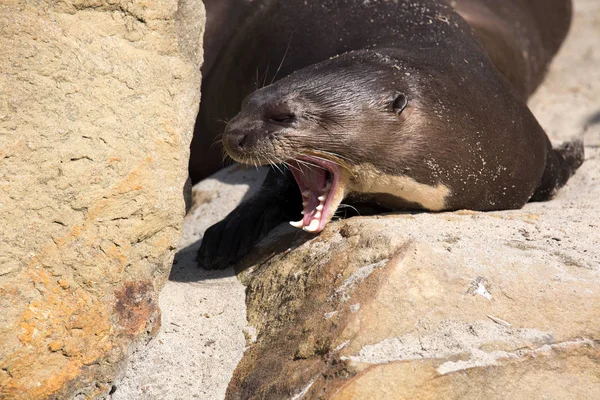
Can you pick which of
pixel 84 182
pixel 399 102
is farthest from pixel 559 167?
pixel 84 182

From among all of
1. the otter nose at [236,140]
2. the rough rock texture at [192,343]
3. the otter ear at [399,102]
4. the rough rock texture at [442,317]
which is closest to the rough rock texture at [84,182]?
the rough rock texture at [192,343]

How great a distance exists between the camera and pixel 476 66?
464cm

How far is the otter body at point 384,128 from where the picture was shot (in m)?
3.96

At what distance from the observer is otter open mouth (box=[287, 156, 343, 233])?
3.90m

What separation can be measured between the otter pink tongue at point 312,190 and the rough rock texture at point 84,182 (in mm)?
634

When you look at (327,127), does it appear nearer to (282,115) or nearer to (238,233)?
(282,115)

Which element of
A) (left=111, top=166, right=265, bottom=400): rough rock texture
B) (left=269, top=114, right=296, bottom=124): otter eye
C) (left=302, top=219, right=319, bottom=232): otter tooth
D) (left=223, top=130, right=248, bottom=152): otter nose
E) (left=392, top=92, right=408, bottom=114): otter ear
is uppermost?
(left=392, top=92, right=408, bottom=114): otter ear

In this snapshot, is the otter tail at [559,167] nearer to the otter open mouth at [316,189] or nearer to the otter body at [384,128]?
the otter body at [384,128]

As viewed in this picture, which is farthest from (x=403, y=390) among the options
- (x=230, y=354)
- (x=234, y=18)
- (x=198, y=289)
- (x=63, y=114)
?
(x=234, y=18)

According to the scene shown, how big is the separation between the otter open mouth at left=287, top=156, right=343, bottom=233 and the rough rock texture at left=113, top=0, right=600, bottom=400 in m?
0.16

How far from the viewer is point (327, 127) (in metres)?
3.92

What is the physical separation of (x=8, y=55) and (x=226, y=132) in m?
1.20

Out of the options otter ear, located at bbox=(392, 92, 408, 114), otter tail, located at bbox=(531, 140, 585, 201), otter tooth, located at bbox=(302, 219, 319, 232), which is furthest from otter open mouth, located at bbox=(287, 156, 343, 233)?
otter tail, located at bbox=(531, 140, 585, 201)

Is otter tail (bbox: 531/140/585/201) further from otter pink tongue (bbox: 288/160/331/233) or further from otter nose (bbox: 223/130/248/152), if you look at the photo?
otter nose (bbox: 223/130/248/152)
